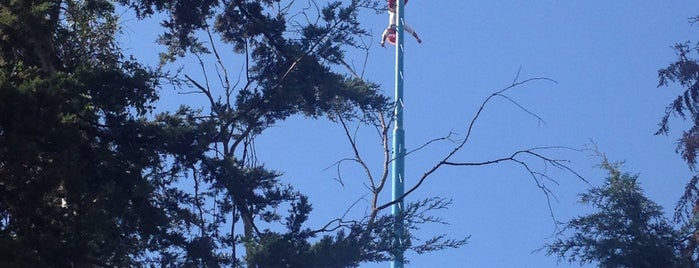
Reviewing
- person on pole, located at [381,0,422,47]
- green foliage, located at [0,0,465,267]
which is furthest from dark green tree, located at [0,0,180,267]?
person on pole, located at [381,0,422,47]

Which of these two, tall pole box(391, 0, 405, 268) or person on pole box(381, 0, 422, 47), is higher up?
person on pole box(381, 0, 422, 47)

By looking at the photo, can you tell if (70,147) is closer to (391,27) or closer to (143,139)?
(143,139)

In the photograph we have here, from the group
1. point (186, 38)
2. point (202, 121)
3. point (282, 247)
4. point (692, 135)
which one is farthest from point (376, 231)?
point (692, 135)

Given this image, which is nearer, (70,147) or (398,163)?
(70,147)

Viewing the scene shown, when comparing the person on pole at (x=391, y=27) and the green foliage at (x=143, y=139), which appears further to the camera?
the person on pole at (x=391, y=27)

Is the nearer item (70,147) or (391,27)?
(70,147)

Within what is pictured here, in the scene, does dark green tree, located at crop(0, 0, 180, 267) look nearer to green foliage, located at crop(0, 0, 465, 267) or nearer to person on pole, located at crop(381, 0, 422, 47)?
green foliage, located at crop(0, 0, 465, 267)

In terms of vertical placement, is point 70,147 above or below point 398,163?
below

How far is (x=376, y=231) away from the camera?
14.5 m

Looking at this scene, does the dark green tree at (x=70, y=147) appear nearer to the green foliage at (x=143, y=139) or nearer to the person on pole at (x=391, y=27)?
the green foliage at (x=143, y=139)

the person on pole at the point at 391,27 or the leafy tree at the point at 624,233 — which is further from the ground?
the person on pole at the point at 391,27

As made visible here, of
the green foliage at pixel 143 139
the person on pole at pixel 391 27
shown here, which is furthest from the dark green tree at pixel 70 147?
the person on pole at pixel 391 27

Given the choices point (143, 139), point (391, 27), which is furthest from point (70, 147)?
point (391, 27)

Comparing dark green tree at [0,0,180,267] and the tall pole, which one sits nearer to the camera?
dark green tree at [0,0,180,267]
